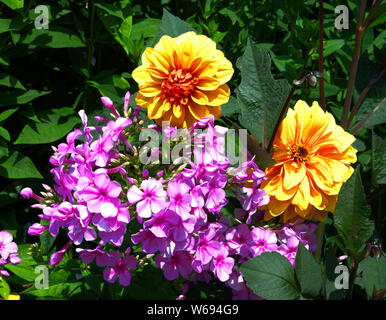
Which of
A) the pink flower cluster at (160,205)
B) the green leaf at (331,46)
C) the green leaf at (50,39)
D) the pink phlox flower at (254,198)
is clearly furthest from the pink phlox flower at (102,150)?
the green leaf at (331,46)

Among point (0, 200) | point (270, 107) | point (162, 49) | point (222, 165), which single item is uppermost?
point (162, 49)

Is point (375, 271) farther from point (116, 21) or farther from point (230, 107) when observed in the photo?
point (116, 21)

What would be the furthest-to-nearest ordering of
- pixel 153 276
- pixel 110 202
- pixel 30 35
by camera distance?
pixel 30 35
pixel 153 276
pixel 110 202

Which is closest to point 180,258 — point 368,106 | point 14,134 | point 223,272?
point 223,272

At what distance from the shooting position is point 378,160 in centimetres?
101

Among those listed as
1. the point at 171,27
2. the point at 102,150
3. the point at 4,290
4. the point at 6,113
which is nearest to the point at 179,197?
the point at 102,150

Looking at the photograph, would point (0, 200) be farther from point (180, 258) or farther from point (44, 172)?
point (180, 258)

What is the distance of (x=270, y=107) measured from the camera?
3.26 ft

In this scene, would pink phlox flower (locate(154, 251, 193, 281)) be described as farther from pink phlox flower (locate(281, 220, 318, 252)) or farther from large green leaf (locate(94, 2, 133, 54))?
large green leaf (locate(94, 2, 133, 54))

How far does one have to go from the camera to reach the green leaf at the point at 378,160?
3.27ft

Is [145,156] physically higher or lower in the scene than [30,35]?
lower

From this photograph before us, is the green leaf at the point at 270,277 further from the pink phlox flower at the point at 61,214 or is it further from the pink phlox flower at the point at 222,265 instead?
the pink phlox flower at the point at 61,214

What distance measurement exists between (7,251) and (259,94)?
60cm

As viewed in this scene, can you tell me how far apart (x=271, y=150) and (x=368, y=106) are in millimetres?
302
